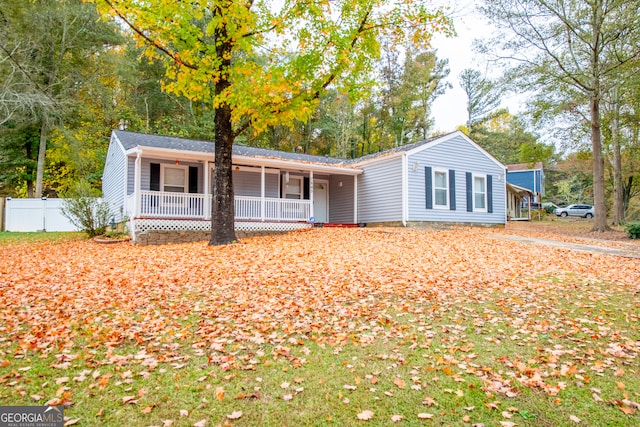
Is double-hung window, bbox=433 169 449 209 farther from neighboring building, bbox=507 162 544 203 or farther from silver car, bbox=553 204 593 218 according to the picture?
silver car, bbox=553 204 593 218

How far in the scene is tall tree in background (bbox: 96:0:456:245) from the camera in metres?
8.99

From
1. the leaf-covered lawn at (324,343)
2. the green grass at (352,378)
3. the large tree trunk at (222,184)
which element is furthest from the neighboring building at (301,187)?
the green grass at (352,378)

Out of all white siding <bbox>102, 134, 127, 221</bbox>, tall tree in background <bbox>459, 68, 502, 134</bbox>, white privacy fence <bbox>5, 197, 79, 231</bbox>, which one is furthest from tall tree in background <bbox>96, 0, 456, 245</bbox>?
tall tree in background <bbox>459, 68, 502, 134</bbox>

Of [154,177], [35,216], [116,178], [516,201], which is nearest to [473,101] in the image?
[516,201]

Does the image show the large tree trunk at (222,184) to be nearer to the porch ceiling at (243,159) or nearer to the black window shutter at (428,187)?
the porch ceiling at (243,159)

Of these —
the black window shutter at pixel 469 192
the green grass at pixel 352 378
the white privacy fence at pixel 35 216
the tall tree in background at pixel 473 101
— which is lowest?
the green grass at pixel 352 378

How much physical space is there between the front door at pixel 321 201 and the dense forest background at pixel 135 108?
4.45m

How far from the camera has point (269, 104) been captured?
31.7 ft

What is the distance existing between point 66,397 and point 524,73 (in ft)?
63.3

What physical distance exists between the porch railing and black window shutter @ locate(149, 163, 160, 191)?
1014 millimetres

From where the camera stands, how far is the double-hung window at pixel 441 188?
16.2 metres

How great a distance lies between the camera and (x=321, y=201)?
60.6 feet

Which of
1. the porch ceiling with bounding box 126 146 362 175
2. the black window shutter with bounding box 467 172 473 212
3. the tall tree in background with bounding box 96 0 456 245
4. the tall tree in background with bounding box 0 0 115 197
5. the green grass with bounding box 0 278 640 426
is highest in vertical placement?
the tall tree in background with bounding box 0 0 115 197

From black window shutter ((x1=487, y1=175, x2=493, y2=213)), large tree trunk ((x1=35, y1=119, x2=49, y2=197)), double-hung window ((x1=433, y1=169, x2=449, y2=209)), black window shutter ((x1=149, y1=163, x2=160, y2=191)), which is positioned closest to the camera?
black window shutter ((x1=149, y1=163, x2=160, y2=191))
